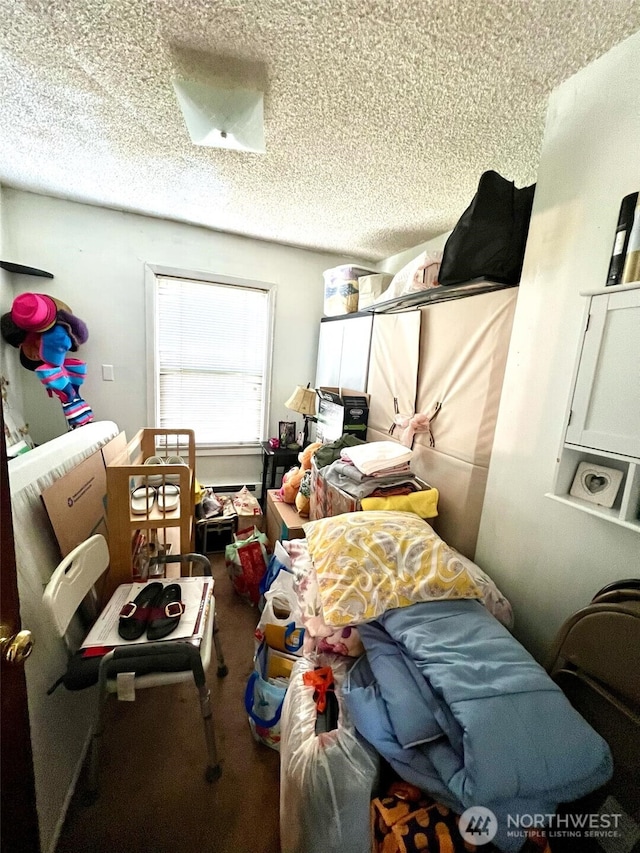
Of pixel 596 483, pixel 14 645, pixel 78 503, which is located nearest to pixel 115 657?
pixel 14 645

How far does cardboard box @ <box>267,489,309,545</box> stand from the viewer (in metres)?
1.82

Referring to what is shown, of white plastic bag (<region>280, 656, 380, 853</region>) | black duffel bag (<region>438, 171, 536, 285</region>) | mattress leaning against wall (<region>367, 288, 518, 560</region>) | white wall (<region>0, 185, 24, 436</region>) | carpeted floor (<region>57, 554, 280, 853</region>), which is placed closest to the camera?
white plastic bag (<region>280, 656, 380, 853</region>)

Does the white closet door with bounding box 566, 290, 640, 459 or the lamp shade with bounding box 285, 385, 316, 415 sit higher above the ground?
the white closet door with bounding box 566, 290, 640, 459

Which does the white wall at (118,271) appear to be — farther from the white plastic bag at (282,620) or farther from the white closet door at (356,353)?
the white plastic bag at (282,620)

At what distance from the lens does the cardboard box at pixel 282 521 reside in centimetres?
182

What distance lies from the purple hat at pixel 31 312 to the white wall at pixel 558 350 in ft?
8.84

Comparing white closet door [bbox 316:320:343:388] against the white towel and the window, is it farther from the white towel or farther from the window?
the white towel

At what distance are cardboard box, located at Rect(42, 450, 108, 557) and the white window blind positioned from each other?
1.21 meters

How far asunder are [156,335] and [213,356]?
0.48 m

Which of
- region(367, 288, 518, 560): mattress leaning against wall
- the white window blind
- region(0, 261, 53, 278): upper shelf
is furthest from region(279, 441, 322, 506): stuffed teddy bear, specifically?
region(0, 261, 53, 278): upper shelf

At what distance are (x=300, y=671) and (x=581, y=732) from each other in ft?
2.39

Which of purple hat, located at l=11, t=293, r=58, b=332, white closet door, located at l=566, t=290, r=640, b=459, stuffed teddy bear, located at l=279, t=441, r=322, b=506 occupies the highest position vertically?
purple hat, located at l=11, t=293, r=58, b=332

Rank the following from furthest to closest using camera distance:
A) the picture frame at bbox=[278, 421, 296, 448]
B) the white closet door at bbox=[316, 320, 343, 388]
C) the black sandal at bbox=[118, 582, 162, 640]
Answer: the picture frame at bbox=[278, 421, 296, 448], the white closet door at bbox=[316, 320, 343, 388], the black sandal at bbox=[118, 582, 162, 640]

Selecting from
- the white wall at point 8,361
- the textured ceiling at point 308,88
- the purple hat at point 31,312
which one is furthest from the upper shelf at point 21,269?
the textured ceiling at point 308,88
